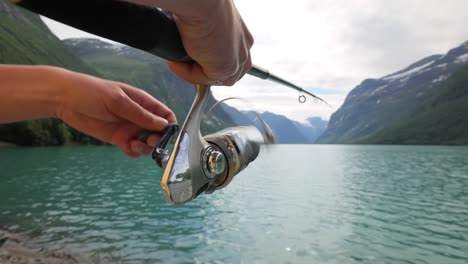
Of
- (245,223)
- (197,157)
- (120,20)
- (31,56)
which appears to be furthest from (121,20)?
(31,56)

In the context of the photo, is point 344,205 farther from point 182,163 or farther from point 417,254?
point 182,163

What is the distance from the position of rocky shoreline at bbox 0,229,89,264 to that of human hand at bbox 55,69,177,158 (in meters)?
10.9

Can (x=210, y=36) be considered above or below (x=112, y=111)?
above

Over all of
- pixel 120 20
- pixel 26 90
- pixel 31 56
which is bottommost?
pixel 26 90

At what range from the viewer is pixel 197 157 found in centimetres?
159

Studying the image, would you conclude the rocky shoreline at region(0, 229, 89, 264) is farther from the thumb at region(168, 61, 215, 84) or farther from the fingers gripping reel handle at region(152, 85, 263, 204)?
the thumb at region(168, 61, 215, 84)

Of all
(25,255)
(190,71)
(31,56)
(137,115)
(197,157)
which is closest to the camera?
(190,71)

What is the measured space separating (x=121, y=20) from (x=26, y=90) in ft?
2.61

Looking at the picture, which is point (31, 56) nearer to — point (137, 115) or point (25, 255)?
point (25, 255)

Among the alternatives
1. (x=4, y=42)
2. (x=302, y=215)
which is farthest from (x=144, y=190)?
(x=4, y=42)

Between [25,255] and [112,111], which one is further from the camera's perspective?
[25,255]

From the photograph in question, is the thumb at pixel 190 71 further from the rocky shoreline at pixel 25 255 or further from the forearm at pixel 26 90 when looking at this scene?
the rocky shoreline at pixel 25 255

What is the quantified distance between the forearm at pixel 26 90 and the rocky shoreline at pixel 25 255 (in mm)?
11069

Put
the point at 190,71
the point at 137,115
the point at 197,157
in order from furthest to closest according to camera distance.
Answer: the point at 137,115
the point at 197,157
the point at 190,71
